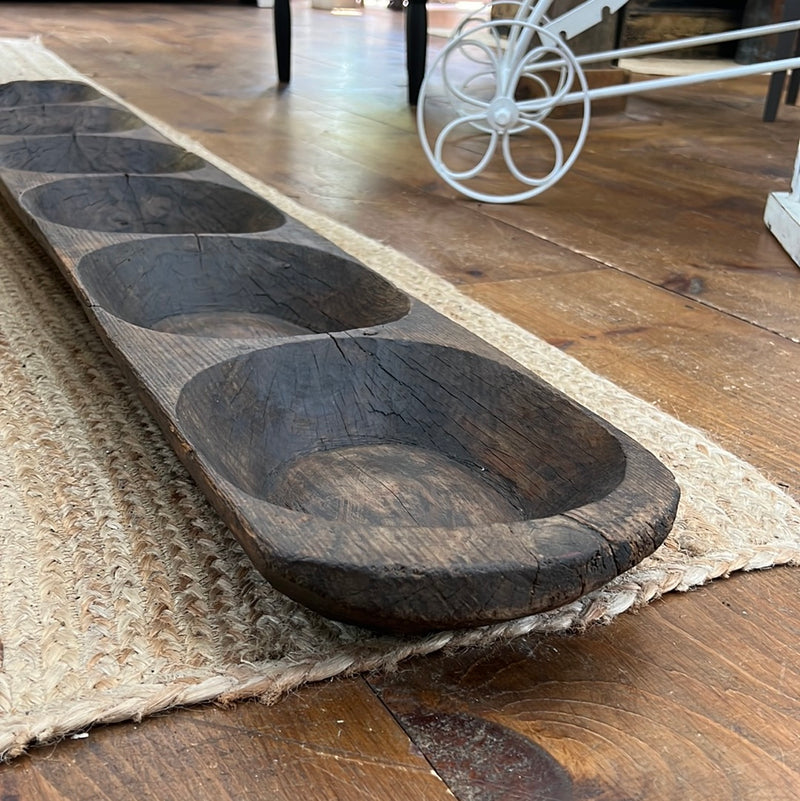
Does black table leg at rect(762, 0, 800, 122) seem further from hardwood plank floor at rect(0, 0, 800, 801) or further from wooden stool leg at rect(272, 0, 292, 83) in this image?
wooden stool leg at rect(272, 0, 292, 83)

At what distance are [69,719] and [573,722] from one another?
0.75 feet

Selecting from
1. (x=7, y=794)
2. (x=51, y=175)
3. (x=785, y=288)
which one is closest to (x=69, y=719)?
(x=7, y=794)

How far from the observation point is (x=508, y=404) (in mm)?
630

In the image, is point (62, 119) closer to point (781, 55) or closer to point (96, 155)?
point (96, 155)

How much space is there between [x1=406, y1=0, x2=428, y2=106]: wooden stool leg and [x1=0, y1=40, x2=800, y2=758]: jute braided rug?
1.48 m

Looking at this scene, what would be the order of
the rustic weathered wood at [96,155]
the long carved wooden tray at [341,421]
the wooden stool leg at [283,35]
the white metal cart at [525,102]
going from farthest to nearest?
the wooden stool leg at [283,35] < the white metal cart at [525,102] < the rustic weathered wood at [96,155] < the long carved wooden tray at [341,421]

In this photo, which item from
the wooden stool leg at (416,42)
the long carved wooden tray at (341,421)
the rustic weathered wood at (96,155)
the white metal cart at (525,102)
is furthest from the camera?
the wooden stool leg at (416,42)

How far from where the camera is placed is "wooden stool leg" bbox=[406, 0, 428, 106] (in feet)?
6.99

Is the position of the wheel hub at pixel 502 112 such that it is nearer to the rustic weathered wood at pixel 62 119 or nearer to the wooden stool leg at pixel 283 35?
the rustic weathered wood at pixel 62 119

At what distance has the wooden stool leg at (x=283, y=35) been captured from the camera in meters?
2.40

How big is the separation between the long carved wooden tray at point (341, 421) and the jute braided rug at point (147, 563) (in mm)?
56

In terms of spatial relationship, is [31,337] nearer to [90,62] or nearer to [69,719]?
[69,719]

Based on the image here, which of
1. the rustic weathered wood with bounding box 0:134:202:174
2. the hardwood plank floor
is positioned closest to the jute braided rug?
the hardwood plank floor

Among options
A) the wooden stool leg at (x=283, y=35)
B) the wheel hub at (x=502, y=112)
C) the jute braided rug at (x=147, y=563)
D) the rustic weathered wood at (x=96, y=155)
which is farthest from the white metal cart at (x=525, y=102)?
the jute braided rug at (x=147, y=563)
